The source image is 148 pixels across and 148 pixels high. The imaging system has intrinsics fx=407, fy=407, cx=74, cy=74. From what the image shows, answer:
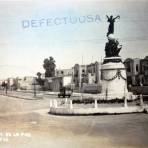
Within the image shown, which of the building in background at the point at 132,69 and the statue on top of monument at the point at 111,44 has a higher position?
the statue on top of monument at the point at 111,44

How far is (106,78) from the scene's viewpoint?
1.92 meters

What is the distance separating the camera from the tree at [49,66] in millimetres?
1870

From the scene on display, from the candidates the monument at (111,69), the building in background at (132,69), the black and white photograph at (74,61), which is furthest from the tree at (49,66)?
the building in background at (132,69)

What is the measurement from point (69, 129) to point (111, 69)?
35cm

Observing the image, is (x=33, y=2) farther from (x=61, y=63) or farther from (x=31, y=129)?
(x=31, y=129)

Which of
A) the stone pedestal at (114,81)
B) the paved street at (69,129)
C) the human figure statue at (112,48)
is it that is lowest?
the paved street at (69,129)

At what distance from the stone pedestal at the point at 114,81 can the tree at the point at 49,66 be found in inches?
9.1

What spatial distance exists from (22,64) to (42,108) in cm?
23

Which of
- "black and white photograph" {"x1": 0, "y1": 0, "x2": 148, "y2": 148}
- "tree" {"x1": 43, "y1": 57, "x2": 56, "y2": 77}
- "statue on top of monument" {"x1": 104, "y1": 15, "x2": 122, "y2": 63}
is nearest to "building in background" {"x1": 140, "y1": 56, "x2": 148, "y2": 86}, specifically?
"black and white photograph" {"x1": 0, "y1": 0, "x2": 148, "y2": 148}

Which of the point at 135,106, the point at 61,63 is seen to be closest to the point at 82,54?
the point at 61,63

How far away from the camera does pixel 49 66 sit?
6.15ft

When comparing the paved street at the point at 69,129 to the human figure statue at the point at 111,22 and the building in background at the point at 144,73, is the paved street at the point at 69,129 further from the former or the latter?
the human figure statue at the point at 111,22

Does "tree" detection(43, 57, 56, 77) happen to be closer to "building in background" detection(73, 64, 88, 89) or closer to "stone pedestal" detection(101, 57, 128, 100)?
"building in background" detection(73, 64, 88, 89)

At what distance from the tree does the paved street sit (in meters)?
0.13
